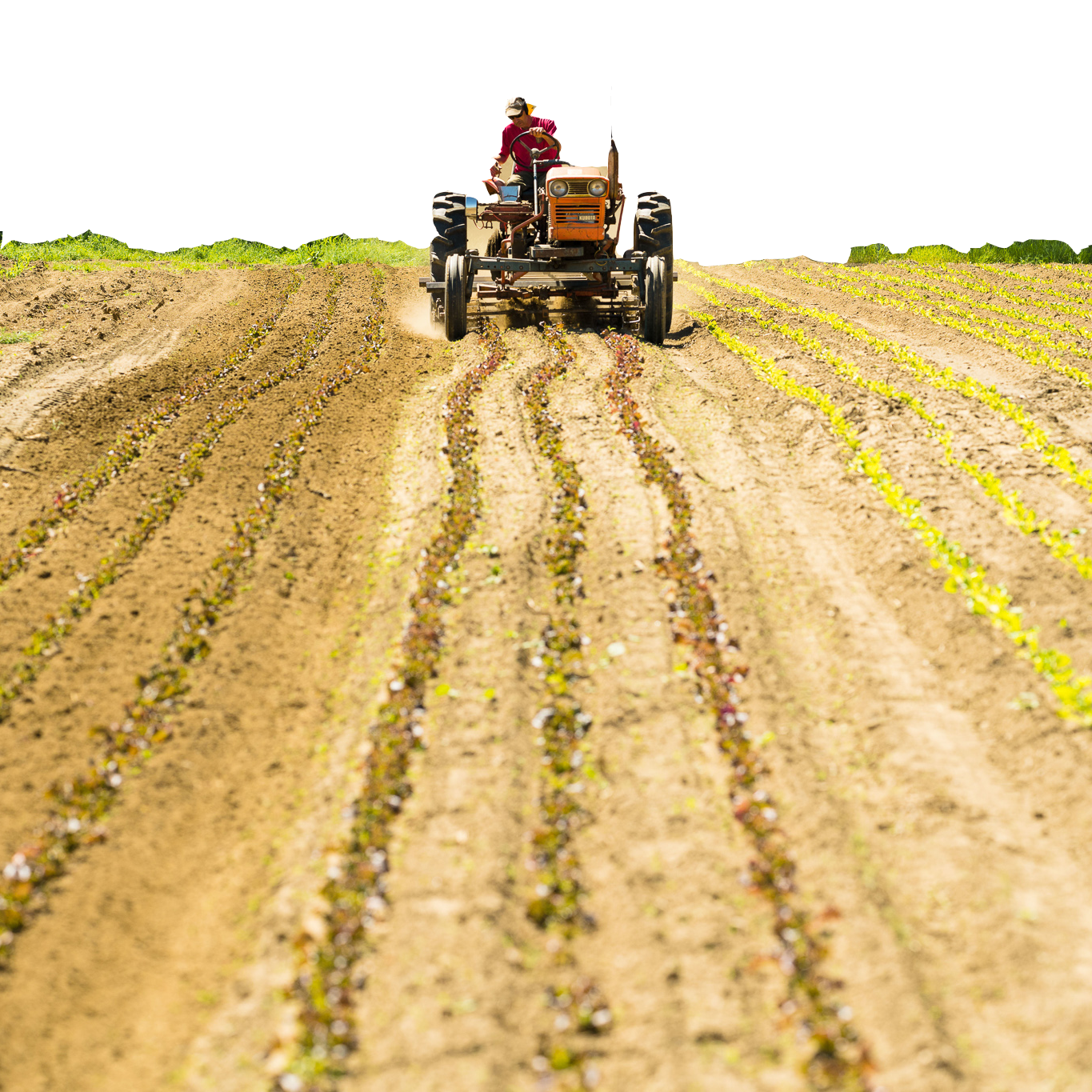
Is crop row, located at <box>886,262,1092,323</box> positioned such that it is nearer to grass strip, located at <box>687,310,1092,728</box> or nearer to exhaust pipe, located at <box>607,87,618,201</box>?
grass strip, located at <box>687,310,1092,728</box>

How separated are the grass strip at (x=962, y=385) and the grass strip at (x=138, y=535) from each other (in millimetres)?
6251

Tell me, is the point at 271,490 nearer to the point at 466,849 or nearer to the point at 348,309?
the point at 466,849

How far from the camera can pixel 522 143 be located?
11.3 m

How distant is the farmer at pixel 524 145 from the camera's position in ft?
36.5

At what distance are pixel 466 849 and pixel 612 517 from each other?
3.09 m

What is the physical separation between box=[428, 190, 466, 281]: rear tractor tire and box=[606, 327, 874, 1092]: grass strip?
Result: 5.53 meters

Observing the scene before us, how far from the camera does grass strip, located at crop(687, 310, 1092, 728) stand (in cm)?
446

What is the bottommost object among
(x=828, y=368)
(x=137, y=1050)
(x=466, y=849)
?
(x=137, y=1050)

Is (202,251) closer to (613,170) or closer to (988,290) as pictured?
(613,170)

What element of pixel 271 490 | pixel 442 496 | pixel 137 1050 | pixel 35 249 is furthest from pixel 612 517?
pixel 35 249

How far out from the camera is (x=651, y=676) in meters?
4.70

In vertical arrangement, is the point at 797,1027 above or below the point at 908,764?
below

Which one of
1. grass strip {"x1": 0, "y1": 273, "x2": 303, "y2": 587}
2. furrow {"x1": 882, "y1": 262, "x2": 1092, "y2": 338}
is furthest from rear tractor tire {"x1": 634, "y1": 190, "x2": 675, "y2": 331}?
grass strip {"x1": 0, "y1": 273, "x2": 303, "y2": 587}

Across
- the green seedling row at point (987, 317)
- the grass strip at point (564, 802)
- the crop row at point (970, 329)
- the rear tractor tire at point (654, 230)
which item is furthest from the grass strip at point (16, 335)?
the green seedling row at point (987, 317)
